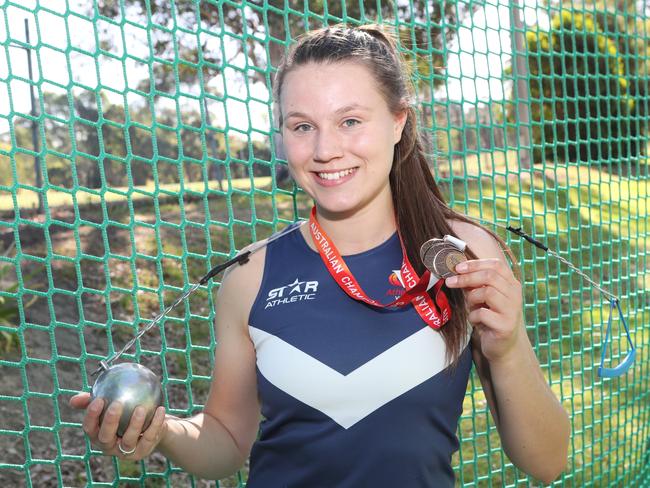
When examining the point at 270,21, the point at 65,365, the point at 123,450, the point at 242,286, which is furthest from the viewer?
the point at 270,21

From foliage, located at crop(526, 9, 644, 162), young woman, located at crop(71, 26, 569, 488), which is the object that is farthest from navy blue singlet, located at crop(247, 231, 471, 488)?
foliage, located at crop(526, 9, 644, 162)

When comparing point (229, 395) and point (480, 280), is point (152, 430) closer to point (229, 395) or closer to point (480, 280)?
point (229, 395)

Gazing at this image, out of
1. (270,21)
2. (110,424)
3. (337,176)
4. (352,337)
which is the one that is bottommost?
(110,424)

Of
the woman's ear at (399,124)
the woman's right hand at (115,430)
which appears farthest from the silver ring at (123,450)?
the woman's ear at (399,124)

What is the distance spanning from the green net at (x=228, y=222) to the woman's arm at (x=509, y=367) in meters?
1.05

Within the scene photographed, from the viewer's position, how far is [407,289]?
2170 mm

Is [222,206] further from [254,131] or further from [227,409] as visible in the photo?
[227,409]

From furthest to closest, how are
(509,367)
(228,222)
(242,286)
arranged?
(228,222), (242,286), (509,367)

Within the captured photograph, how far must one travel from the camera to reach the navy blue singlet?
2080mm

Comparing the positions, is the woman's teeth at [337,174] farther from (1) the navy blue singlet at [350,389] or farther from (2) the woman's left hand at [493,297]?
(2) the woman's left hand at [493,297]

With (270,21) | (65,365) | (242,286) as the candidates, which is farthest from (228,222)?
(270,21)

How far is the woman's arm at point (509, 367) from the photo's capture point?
6.17 ft

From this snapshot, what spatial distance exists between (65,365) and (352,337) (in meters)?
4.34

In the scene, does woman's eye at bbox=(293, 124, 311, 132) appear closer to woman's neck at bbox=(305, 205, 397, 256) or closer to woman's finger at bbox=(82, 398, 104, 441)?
woman's neck at bbox=(305, 205, 397, 256)
